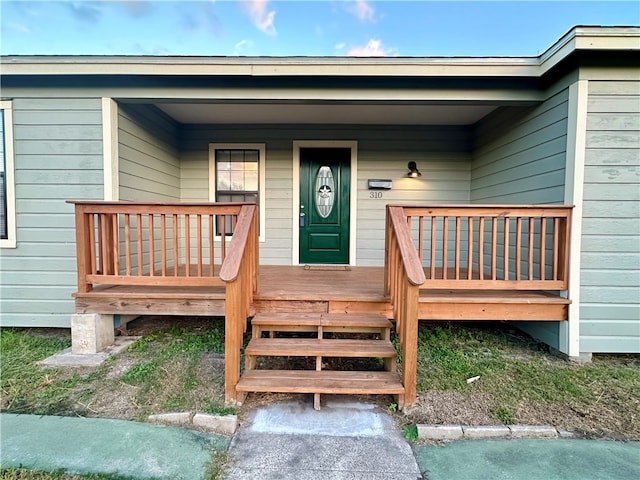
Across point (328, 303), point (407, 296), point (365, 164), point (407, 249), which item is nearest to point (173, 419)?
point (328, 303)

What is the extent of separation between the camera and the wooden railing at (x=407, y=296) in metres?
2.16

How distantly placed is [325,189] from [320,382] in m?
3.32

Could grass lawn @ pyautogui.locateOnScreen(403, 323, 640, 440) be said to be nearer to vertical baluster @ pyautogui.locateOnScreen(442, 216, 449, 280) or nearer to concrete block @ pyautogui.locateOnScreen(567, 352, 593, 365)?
concrete block @ pyautogui.locateOnScreen(567, 352, 593, 365)

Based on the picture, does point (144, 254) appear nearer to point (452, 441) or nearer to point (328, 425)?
point (328, 425)

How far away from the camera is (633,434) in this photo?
1976 mm

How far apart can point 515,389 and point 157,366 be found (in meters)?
2.94

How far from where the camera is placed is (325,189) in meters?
4.98

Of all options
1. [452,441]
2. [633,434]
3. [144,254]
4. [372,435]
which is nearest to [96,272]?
[144,254]

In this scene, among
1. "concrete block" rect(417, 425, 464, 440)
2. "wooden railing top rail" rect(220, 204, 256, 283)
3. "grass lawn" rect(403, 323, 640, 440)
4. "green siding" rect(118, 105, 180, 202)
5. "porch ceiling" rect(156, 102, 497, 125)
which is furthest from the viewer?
"porch ceiling" rect(156, 102, 497, 125)

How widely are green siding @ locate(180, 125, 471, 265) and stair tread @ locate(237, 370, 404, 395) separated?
9.13 feet

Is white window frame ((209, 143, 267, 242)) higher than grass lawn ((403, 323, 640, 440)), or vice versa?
white window frame ((209, 143, 267, 242))

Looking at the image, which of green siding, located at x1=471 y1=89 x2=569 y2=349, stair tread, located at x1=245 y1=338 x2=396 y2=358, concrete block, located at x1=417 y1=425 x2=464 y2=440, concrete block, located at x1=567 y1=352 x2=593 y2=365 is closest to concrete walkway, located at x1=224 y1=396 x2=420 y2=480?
concrete block, located at x1=417 y1=425 x2=464 y2=440

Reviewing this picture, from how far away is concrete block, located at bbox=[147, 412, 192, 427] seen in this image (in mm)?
2027

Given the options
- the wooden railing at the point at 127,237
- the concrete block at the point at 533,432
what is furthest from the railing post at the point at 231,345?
the concrete block at the point at 533,432
